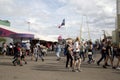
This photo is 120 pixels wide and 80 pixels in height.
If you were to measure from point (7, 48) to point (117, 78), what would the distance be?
24.0m

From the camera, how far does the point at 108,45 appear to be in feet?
56.4

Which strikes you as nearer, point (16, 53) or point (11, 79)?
point (11, 79)

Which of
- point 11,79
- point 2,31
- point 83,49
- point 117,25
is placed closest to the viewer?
point 11,79

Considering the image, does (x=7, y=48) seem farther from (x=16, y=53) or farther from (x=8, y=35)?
(x=16, y=53)

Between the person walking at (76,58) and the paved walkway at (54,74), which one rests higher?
the person walking at (76,58)

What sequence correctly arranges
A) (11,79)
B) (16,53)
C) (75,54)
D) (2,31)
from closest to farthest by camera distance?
(11,79) → (75,54) → (16,53) → (2,31)

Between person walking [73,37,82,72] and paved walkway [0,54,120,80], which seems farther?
person walking [73,37,82,72]

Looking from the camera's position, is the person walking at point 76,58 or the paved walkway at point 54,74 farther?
the person walking at point 76,58

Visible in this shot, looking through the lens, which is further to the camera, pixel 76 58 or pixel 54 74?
pixel 76 58

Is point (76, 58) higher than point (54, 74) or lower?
higher

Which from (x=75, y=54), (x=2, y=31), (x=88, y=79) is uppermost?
(x=2, y=31)

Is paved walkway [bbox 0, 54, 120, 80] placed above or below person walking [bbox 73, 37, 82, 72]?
below

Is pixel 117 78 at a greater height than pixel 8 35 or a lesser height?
lesser

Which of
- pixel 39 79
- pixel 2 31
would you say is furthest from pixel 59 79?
pixel 2 31
